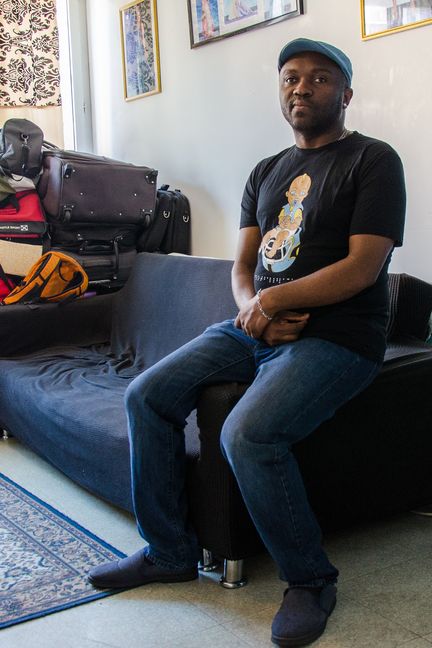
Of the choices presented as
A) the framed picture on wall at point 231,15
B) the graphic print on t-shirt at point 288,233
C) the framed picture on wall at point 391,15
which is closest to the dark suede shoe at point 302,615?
the graphic print on t-shirt at point 288,233

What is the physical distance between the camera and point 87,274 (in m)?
3.65

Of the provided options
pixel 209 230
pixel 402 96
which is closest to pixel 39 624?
pixel 402 96

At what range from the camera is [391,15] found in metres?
2.61

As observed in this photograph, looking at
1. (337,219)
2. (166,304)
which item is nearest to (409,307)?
(337,219)

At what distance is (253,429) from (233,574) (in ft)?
1.42

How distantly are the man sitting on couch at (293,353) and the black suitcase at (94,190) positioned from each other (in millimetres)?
1594

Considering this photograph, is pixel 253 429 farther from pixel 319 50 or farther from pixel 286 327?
A: pixel 319 50

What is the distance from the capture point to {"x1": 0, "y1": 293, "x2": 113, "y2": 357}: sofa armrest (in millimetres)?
3291

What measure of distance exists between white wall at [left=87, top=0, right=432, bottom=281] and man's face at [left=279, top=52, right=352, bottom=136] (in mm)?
597

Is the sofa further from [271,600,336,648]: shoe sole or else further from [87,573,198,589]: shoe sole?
[271,600,336,648]: shoe sole

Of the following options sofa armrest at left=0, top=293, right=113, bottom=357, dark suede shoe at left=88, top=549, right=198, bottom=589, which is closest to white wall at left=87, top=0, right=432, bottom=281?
sofa armrest at left=0, top=293, right=113, bottom=357

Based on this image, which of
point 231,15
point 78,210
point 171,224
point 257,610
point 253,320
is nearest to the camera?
point 257,610

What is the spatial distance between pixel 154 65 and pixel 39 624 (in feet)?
8.82

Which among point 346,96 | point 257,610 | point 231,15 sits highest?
point 231,15
